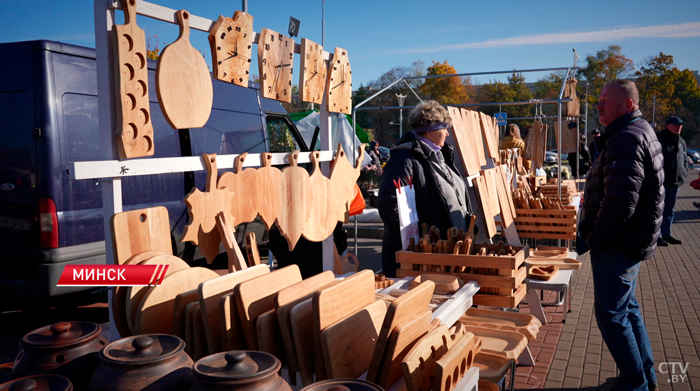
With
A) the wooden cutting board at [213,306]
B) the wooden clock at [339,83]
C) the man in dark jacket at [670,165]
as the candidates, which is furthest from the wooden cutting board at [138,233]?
the man in dark jacket at [670,165]

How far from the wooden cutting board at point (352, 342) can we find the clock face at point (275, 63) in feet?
3.88

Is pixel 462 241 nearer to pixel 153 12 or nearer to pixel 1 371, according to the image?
pixel 153 12

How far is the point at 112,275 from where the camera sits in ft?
4.73

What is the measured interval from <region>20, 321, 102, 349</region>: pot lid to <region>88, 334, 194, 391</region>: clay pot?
0.12 metres

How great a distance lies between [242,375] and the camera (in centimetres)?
108

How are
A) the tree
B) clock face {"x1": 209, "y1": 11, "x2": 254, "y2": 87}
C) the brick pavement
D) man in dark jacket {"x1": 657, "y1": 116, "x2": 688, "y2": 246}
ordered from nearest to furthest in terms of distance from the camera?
1. clock face {"x1": 209, "y1": 11, "x2": 254, "y2": 87}
2. the brick pavement
3. man in dark jacket {"x1": 657, "y1": 116, "x2": 688, "y2": 246}
4. the tree

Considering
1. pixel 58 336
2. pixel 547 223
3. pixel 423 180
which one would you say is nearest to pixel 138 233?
pixel 58 336

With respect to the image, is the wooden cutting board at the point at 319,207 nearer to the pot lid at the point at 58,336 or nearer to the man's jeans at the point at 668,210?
the pot lid at the point at 58,336

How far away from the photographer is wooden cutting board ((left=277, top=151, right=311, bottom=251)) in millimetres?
2471

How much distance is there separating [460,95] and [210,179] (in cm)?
3739

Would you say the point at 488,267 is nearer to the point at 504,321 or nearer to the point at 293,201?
the point at 504,321

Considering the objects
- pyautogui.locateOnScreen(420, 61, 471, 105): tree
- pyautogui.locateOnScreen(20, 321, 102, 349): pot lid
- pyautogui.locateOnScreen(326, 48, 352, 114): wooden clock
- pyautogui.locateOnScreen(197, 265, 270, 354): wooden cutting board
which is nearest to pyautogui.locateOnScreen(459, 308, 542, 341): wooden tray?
pyautogui.locateOnScreen(326, 48, 352, 114): wooden clock

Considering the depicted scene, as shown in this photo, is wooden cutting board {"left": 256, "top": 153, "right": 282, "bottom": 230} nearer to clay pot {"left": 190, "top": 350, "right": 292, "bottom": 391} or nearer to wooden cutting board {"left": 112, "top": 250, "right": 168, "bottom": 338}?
wooden cutting board {"left": 112, "top": 250, "right": 168, "bottom": 338}

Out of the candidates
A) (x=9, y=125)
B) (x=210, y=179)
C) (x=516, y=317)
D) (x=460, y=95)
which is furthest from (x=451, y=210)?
(x=460, y=95)
